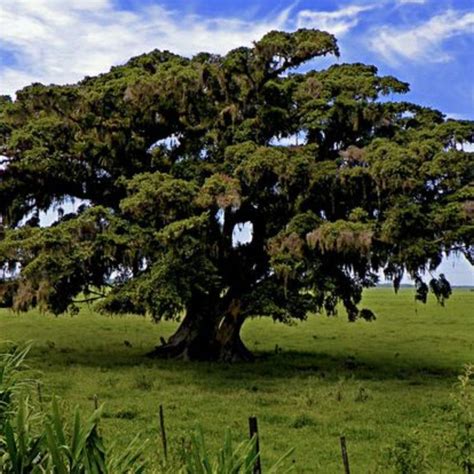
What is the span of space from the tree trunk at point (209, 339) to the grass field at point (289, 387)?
809 mm

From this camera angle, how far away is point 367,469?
403 inches

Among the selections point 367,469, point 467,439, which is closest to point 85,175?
point 367,469

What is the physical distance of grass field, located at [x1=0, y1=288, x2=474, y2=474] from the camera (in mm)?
11940

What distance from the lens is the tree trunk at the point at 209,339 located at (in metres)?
21.8

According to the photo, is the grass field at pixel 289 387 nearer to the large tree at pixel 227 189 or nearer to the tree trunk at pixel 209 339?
the tree trunk at pixel 209 339

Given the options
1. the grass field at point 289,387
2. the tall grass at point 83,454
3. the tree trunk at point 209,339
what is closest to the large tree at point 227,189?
the tree trunk at point 209,339

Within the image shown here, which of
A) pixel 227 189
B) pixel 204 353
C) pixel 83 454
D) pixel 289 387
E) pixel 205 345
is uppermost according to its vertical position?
pixel 227 189

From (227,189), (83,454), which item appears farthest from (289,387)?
(83,454)

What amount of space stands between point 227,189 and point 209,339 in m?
6.15

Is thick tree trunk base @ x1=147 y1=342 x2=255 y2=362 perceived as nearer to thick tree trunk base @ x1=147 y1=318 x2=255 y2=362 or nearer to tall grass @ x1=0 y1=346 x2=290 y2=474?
thick tree trunk base @ x1=147 y1=318 x2=255 y2=362

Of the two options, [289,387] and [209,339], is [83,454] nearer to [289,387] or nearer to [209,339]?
[289,387]

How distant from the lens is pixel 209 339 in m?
22.6

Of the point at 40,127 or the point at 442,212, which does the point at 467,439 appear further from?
the point at 40,127

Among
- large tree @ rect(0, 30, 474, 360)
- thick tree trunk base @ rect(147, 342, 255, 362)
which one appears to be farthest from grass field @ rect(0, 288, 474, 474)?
large tree @ rect(0, 30, 474, 360)
